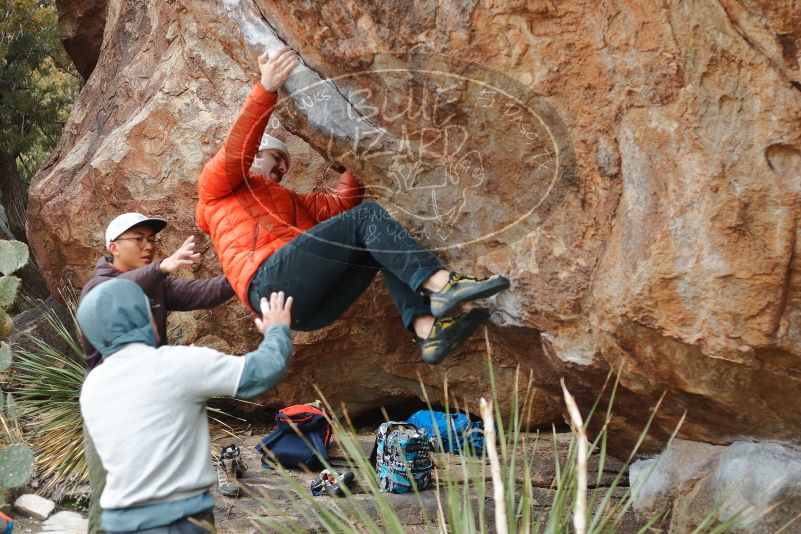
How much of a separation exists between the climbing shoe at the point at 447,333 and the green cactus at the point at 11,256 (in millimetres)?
2309

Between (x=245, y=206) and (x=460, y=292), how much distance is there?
1.30 metres

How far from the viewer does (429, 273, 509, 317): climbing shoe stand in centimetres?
379

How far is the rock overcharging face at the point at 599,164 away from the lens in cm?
355

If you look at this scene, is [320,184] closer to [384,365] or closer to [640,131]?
[384,365]

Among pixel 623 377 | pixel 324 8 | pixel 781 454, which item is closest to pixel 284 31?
pixel 324 8

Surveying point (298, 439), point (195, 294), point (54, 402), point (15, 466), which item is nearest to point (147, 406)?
point (195, 294)

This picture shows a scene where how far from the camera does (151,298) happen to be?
460 cm

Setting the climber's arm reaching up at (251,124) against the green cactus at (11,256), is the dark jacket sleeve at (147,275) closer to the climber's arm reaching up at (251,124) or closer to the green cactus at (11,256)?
the climber's arm reaching up at (251,124)

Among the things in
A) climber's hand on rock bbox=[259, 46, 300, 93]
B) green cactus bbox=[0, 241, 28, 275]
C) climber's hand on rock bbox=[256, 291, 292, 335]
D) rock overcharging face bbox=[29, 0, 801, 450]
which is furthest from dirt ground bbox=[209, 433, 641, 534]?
climber's hand on rock bbox=[259, 46, 300, 93]

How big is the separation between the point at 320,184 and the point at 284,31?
1558 millimetres

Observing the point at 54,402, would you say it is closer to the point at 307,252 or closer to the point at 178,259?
the point at 178,259

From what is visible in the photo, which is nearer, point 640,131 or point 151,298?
point 640,131

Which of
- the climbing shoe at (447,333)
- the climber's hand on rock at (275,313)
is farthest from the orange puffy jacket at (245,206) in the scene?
the climbing shoe at (447,333)

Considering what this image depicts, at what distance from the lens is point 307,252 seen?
13.6 feet
